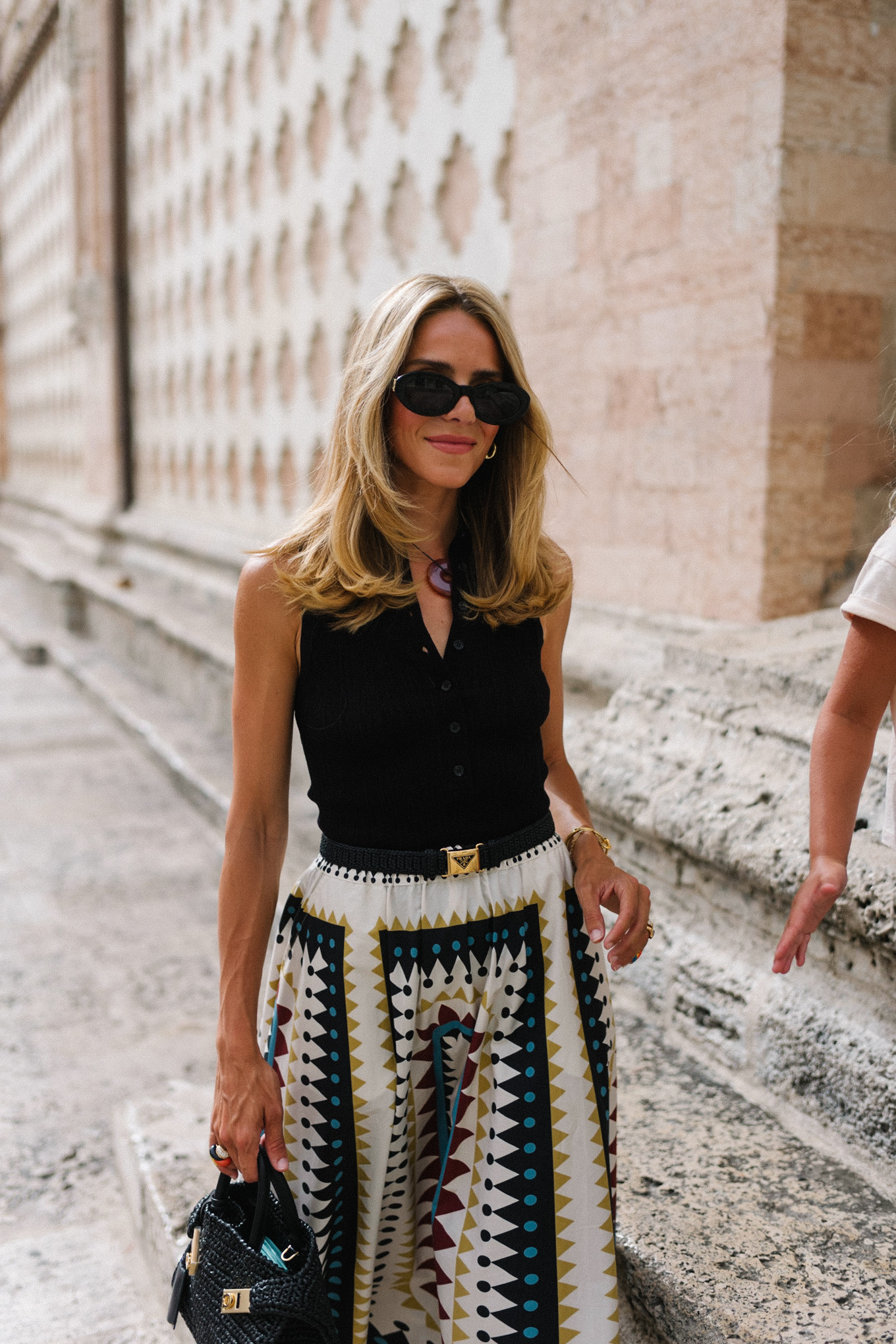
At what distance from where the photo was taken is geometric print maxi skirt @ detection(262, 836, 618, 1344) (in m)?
1.39

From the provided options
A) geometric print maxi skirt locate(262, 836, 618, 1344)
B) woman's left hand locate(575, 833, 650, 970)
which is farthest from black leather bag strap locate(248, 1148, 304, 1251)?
woman's left hand locate(575, 833, 650, 970)

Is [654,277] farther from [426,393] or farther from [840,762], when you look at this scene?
[840,762]

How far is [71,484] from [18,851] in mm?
7728

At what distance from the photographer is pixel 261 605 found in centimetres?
139

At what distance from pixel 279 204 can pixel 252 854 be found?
4.97m

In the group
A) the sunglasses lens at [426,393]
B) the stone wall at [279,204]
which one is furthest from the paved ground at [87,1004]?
the stone wall at [279,204]

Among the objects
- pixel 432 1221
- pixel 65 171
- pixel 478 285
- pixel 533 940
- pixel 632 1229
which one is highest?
pixel 65 171

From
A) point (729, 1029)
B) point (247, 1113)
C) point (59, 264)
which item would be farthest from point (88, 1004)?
point (59, 264)

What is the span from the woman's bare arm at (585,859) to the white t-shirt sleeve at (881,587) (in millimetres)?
427

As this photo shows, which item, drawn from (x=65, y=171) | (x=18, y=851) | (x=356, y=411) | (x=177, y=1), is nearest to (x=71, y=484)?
(x=65, y=171)

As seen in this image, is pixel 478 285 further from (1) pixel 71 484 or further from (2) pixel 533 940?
(1) pixel 71 484

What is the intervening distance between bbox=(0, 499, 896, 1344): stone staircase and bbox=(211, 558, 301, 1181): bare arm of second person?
61cm

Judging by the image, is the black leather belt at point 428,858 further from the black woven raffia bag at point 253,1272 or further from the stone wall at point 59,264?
the stone wall at point 59,264

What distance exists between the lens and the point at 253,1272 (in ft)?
4.15
